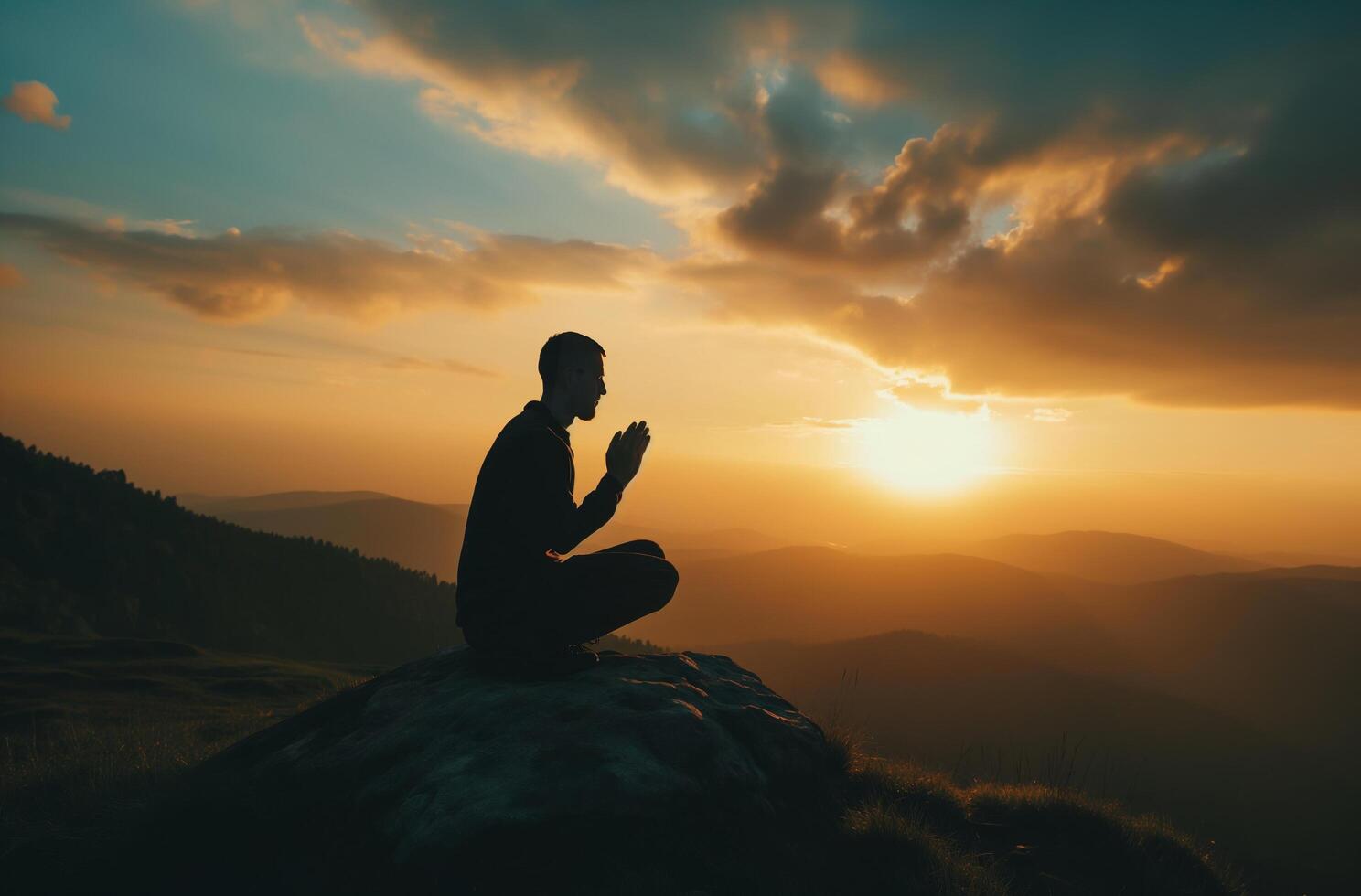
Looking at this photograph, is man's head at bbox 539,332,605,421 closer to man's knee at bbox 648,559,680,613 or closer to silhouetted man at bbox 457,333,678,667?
silhouetted man at bbox 457,333,678,667

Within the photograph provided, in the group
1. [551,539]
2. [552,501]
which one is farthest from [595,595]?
[552,501]

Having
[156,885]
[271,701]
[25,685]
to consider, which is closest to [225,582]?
[25,685]

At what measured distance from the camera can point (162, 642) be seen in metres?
45.8

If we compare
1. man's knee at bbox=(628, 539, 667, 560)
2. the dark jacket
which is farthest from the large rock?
man's knee at bbox=(628, 539, 667, 560)

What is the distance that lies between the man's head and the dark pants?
5.54 ft

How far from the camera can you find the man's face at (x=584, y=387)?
722cm

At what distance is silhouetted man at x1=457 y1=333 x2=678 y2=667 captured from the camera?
21.5ft

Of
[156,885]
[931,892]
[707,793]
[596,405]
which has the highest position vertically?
[596,405]

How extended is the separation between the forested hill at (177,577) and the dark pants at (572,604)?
7767 centimetres

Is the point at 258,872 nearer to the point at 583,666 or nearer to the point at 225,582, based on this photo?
the point at 583,666

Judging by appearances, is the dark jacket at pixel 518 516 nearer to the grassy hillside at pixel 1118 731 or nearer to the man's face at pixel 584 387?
the man's face at pixel 584 387

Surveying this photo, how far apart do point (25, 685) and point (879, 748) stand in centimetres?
4156

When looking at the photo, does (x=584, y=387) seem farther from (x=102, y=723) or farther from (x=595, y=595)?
(x=102, y=723)

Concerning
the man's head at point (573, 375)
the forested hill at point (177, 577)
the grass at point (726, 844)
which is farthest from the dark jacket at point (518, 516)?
the forested hill at point (177, 577)
